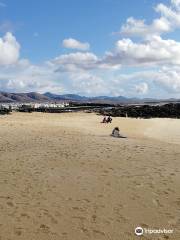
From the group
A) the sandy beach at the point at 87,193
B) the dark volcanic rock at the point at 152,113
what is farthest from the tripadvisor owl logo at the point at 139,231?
the dark volcanic rock at the point at 152,113

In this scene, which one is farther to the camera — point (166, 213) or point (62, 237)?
point (166, 213)

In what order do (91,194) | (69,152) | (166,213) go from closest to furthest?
(166,213) < (91,194) < (69,152)

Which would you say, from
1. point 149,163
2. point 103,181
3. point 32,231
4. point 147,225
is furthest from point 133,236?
point 149,163

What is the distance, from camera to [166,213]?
10859 mm

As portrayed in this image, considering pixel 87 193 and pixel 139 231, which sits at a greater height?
pixel 87 193

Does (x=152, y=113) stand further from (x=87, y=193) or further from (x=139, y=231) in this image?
(x=139, y=231)

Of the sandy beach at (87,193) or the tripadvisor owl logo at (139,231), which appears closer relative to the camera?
the tripadvisor owl logo at (139,231)

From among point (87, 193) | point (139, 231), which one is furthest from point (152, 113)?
point (139, 231)

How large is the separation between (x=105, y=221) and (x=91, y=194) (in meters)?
2.35

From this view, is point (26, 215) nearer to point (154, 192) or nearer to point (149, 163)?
point (154, 192)

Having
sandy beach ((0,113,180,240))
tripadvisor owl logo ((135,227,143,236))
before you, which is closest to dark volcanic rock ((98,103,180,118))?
sandy beach ((0,113,180,240))

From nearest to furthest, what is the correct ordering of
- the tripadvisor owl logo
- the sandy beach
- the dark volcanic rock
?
1. the tripadvisor owl logo
2. the sandy beach
3. the dark volcanic rock

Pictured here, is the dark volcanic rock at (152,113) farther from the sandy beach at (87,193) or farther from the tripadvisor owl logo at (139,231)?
the tripadvisor owl logo at (139,231)

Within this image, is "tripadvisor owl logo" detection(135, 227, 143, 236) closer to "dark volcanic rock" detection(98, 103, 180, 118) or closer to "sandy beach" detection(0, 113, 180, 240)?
"sandy beach" detection(0, 113, 180, 240)
